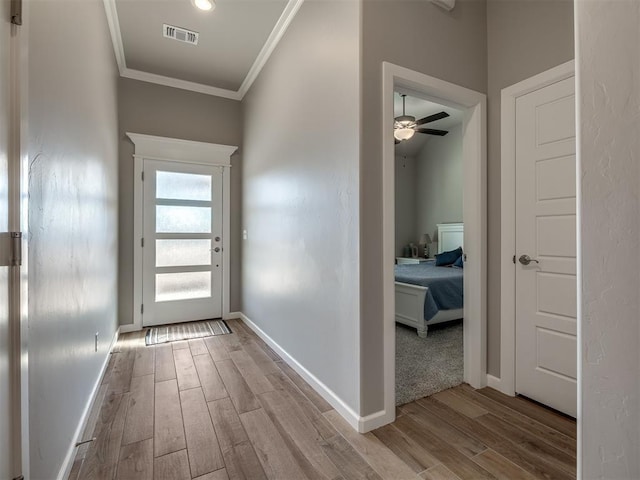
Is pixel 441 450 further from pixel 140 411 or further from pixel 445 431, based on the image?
pixel 140 411

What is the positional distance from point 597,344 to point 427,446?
1.25 metres

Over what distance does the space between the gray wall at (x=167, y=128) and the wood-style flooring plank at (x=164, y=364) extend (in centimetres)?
90

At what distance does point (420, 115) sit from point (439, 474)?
5194mm

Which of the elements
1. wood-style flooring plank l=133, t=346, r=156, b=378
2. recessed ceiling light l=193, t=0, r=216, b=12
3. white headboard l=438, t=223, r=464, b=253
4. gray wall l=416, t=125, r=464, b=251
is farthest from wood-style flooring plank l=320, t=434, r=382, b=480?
gray wall l=416, t=125, r=464, b=251

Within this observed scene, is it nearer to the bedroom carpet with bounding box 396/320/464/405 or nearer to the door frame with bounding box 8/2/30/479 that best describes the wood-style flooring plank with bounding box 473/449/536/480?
the bedroom carpet with bounding box 396/320/464/405

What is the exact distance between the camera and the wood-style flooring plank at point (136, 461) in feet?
4.74

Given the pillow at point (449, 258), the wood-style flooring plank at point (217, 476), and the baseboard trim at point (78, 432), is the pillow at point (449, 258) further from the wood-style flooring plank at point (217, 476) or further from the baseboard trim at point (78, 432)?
the baseboard trim at point (78, 432)

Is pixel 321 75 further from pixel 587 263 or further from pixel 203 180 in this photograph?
pixel 203 180

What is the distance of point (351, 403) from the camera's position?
1.84 metres

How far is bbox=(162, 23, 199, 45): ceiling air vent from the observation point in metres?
2.84

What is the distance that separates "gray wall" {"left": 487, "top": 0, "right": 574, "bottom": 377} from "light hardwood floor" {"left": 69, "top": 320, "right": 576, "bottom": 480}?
55 cm

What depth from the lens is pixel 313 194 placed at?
7.58 ft

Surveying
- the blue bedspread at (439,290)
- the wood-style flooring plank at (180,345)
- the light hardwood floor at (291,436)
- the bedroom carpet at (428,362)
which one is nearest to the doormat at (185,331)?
the wood-style flooring plank at (180,345)

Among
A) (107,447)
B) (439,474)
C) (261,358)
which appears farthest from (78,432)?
(439,474)
